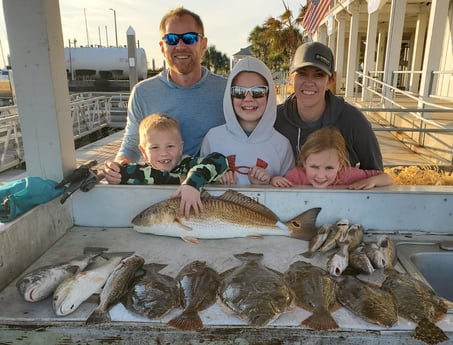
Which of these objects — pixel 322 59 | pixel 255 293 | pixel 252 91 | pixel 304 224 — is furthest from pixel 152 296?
pixel 322 59

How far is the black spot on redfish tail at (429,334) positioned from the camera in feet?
5.10

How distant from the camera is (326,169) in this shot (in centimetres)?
271

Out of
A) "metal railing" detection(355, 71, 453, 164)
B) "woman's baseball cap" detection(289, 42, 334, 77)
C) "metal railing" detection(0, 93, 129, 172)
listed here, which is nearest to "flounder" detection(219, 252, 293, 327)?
"woman's baseball cap" detection(289, 42, 334, 77)

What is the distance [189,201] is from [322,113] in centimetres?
163

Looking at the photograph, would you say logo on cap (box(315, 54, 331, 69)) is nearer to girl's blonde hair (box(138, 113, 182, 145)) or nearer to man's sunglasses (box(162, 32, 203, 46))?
man's sunglasses (box(162, 32, 203, 46))

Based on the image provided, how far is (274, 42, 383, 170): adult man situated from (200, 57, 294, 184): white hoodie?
345mm

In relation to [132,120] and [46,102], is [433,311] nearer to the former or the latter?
[46,102]

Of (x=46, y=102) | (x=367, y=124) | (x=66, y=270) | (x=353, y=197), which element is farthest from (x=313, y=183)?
(x=46, y=102)

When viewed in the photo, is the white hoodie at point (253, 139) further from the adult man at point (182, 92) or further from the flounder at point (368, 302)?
the flounder at point (368, 302)

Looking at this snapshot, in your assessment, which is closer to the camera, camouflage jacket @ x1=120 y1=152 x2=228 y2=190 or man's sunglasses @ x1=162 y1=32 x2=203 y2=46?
camouflage jacket @ x1=120 y1=152 x2=228 y2=190

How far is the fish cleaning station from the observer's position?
5.26ft

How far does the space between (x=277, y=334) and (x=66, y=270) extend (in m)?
1.12

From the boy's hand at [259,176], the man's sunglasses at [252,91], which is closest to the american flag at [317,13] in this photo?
the man's sunglasses at [252,91]

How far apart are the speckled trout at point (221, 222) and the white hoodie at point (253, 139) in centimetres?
59
